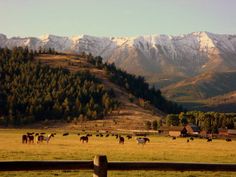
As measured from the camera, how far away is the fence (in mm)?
14273

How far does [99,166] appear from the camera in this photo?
14.3m

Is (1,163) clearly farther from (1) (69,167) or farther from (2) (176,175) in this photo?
(2) (176,175)

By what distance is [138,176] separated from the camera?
91.3 feet

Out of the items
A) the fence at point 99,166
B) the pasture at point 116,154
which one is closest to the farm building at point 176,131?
the pasture at point 116,154

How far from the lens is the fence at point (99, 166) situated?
14.3 metres

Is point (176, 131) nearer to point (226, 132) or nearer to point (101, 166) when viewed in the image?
point (226, 132)

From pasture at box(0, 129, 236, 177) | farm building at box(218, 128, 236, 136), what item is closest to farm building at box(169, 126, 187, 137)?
farm building at box(218, 128, 236, 136)

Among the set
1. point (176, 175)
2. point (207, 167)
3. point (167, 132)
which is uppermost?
point (207, 167)

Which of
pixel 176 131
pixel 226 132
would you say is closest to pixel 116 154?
pixel 176 131

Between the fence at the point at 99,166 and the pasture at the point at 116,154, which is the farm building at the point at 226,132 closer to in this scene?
the pasture at the point at 116,154

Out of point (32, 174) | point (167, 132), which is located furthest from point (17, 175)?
point (167, 132)

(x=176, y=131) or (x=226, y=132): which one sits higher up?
(x=176, y=131)

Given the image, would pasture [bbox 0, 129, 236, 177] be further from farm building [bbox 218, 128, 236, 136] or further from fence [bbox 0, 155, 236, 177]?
farm building [bbox 218, 128, 236, 136]

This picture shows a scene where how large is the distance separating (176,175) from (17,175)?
9.22 metres
